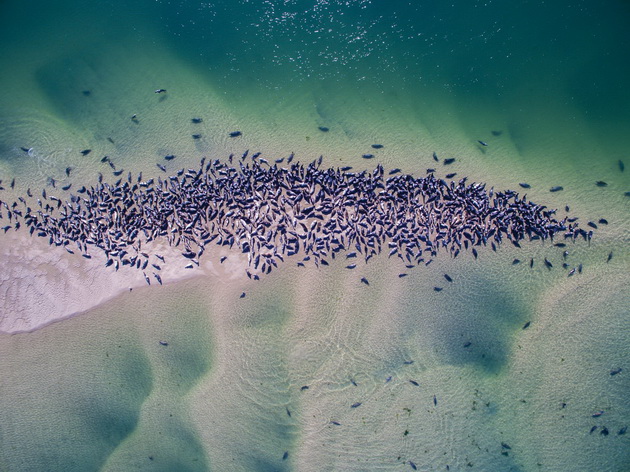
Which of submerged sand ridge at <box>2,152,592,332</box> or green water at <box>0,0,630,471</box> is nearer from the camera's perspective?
green water at <box>0,0,630,471</box>

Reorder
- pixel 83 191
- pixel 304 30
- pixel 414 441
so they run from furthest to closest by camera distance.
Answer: pixel 304 30 → pixel 83 191 → pixel 414 441

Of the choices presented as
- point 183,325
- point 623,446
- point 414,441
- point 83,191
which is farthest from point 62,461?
point 623,446

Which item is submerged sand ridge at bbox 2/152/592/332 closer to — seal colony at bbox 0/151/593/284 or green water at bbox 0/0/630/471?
seal colony at bbox 0/151/593/284

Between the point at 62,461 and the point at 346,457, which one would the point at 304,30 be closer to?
the point at 346,457

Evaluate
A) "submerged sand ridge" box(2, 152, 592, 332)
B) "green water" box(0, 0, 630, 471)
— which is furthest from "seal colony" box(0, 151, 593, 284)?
"green water" box(0, 0, 630, 471)

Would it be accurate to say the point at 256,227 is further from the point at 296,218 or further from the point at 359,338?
the point at 359,338

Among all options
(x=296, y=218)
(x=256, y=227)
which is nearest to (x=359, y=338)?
(x=296, y=218)
